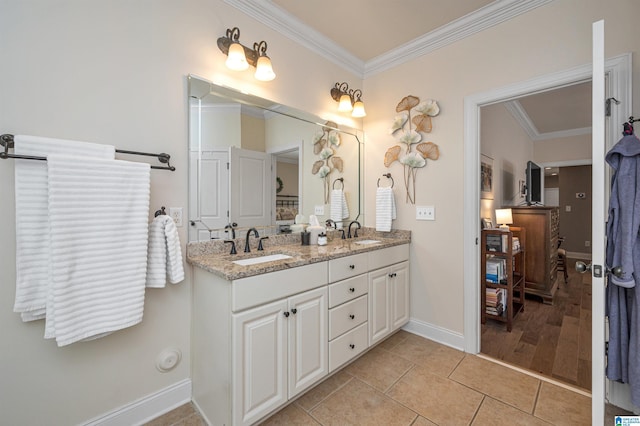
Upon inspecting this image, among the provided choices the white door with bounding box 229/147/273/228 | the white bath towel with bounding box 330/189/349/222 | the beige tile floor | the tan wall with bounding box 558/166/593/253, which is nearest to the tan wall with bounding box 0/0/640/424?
the white door with bounding box 229/147/273/228

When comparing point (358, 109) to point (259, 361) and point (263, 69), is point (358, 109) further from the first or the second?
point (259, 361)

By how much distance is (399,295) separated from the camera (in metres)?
2.45

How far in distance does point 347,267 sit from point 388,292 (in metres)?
0.63

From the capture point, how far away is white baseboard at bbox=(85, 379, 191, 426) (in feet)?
4.72

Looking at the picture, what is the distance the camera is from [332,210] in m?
2.73

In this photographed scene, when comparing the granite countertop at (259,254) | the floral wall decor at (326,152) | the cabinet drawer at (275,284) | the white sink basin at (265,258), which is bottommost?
the cabinet drawer at (275,284)

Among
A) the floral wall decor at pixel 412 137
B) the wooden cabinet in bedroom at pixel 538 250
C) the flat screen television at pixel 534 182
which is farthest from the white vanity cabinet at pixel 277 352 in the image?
the flat screen television at pixel 534 182

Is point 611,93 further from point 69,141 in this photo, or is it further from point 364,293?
point 69,141

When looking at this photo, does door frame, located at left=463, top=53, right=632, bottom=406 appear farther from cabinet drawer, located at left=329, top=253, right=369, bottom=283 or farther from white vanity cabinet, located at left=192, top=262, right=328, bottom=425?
white vanity cabinet, located at left=192, top=262, right=328, bottom=425

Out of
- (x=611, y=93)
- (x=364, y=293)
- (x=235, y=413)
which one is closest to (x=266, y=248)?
(x=364, y=293)

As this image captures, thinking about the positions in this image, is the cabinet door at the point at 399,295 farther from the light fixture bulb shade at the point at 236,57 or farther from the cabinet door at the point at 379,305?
the light fixture bulb shade at the point at 236,57

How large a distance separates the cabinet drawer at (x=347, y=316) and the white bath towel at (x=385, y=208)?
859 mm

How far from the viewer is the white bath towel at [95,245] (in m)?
1.19

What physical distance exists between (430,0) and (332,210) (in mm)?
1841
